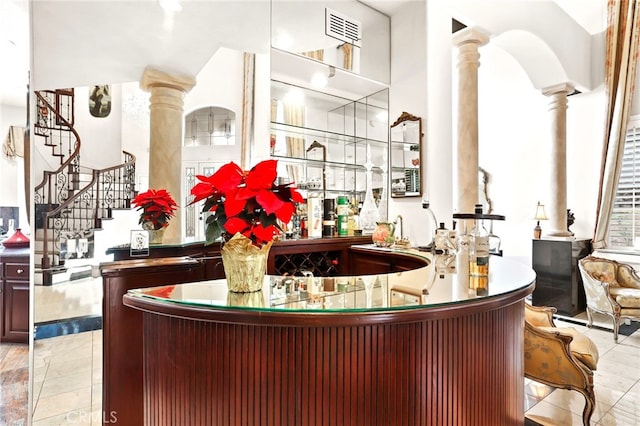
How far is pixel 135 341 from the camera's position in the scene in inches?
74.9

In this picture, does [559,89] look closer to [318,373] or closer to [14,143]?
[318,373]

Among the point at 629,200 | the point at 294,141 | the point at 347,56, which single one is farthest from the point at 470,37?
the point at 629,200

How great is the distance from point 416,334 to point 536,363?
1631 mm

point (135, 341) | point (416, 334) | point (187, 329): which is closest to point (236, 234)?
point (187, 329)

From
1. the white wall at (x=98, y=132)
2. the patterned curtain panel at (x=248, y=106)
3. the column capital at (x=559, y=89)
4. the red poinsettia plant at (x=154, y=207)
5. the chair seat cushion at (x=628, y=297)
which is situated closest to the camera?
the white wall at (x=98, y=132)

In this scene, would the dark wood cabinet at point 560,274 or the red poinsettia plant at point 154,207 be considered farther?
the dark wood cabinet at point 560,274

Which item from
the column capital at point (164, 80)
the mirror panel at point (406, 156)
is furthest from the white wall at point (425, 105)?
the column capital at point (164, 80)

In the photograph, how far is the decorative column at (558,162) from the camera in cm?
510

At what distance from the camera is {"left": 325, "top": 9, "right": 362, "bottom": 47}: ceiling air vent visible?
335cm

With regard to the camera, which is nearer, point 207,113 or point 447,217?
point 207,113

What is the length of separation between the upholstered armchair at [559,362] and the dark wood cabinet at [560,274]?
2.94 metres

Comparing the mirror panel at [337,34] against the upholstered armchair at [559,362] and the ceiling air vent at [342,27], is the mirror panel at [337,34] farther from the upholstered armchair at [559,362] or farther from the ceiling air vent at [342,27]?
the upholstered armchair at [559,362]

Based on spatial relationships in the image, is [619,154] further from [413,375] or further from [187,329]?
[187,329]

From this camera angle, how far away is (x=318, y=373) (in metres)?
1.07
